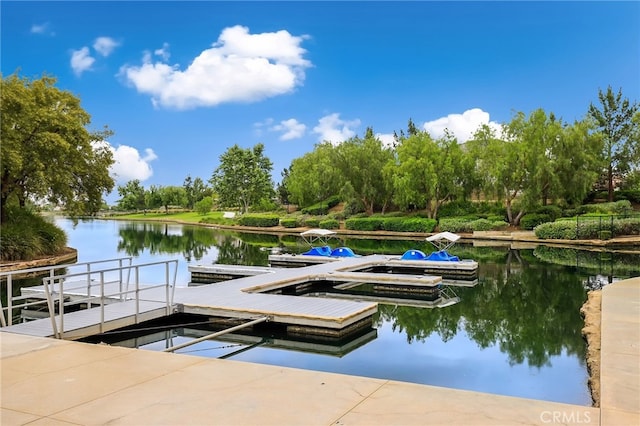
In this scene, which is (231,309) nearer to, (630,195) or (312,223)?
(312,223)

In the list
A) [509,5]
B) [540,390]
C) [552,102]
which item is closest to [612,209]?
[552,102]

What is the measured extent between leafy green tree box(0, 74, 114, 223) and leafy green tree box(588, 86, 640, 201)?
39.1 meters

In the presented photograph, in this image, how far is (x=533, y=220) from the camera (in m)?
36.3

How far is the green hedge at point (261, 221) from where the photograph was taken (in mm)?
49297

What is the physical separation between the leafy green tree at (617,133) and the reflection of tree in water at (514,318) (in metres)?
33.3

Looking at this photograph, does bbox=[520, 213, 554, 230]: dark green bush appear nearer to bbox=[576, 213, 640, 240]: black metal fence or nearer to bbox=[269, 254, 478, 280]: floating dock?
bbox=[576, 213, 640, 240]: black metal fence

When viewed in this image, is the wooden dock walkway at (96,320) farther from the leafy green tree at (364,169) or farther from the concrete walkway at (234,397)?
the leafy green tree at (364,169)

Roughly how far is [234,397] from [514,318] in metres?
8.50

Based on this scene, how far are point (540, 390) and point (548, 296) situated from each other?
7.67 metres

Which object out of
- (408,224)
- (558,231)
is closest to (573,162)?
(558,231)

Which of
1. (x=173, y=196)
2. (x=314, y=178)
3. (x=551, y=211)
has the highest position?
(x=314, y=178)

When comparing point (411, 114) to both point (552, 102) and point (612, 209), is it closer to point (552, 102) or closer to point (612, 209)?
point (552, 102)

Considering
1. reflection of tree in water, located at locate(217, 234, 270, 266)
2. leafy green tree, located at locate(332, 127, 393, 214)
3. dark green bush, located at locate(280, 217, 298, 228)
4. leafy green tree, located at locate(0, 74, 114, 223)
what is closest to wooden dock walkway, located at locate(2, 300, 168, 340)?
reflection of tree in water, located at locate(217, 234, 270, 266)

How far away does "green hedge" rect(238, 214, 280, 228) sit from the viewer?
162 feet
